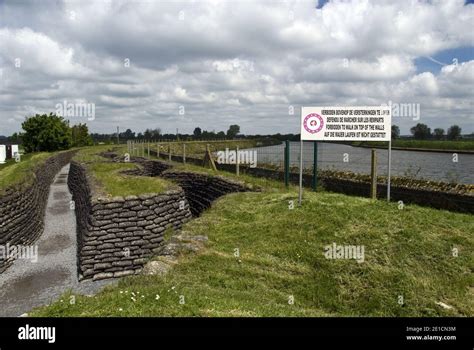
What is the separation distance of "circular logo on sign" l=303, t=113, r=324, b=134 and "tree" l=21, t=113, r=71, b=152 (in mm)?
51705

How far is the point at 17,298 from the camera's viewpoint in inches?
461

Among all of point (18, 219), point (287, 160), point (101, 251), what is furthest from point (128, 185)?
point (287, 160)

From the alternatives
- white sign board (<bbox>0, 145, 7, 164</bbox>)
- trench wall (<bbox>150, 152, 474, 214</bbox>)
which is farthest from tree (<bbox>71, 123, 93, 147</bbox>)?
trench wall (<bbox>150, 152, 474, 214</bbox>)

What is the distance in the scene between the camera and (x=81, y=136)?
228 feet

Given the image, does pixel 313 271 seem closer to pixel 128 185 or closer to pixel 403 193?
pixel 403 193

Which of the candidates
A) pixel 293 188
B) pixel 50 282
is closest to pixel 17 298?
pixel 50 282

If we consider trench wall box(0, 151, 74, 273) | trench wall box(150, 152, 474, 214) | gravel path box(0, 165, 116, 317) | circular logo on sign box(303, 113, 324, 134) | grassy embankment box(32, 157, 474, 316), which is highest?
circular logo on sign box(303, 113, 324, 134)

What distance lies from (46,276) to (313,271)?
35.9 ft

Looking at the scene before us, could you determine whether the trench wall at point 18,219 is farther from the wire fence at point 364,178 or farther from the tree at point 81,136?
the tree at point 81,136

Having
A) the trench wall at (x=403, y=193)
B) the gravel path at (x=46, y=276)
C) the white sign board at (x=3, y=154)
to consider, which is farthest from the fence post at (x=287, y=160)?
the white sign board at (x=3, y=154)

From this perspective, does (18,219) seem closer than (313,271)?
No

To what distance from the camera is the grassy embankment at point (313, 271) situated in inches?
201

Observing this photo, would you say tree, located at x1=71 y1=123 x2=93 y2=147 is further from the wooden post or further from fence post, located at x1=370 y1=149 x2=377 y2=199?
fence post, located at x1=370 y1=149 x2=377 y2=199

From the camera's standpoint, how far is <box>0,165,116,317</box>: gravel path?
37.8ft
